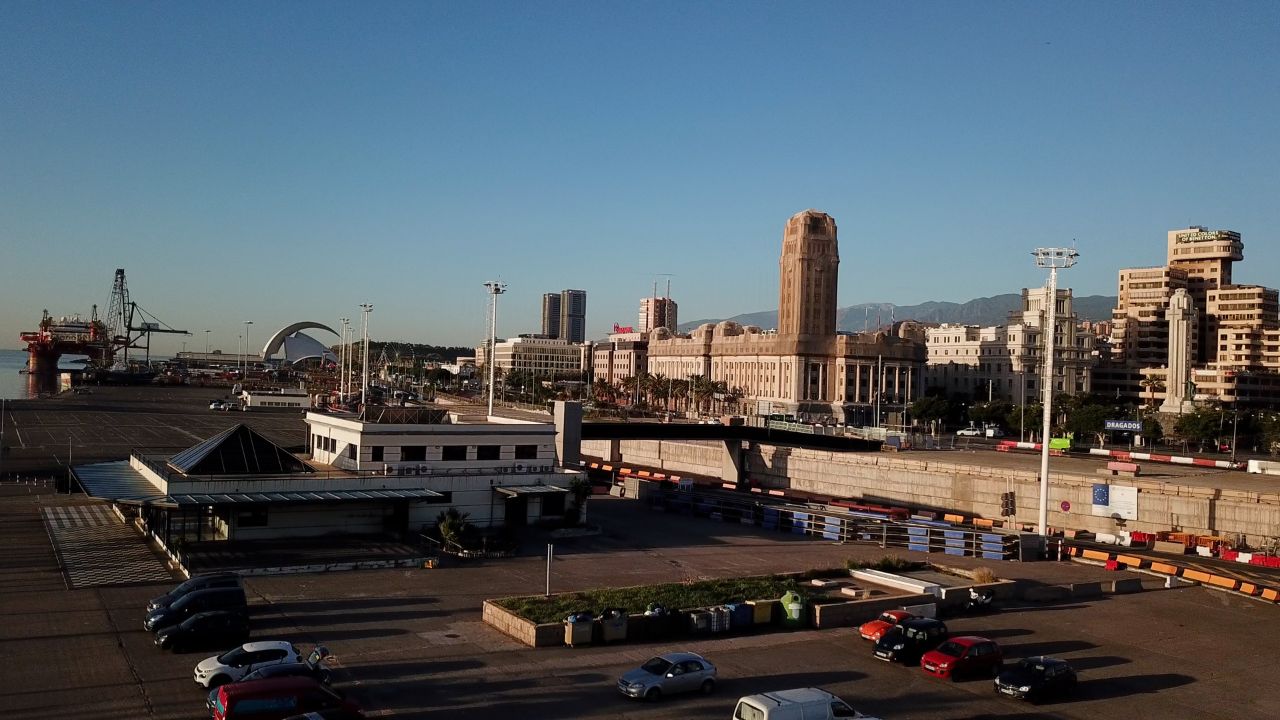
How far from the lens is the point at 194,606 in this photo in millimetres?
24375

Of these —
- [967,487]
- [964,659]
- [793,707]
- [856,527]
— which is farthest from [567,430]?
[793,707]

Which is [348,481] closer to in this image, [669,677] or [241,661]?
[241,661]

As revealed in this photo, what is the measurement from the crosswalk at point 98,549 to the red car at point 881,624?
69.0 ft

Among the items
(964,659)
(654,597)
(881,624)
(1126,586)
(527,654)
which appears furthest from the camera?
(1126,586)

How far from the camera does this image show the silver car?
69.2ft

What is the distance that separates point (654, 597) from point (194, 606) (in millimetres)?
12480

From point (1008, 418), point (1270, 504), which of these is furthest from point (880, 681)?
point (1008, 418)

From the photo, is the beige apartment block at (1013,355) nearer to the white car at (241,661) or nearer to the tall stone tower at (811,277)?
the tall stone tower at (811,277)

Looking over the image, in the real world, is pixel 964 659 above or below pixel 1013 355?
below

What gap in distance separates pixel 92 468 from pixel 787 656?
3464 cm

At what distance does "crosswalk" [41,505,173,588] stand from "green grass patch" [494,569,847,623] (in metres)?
12.2

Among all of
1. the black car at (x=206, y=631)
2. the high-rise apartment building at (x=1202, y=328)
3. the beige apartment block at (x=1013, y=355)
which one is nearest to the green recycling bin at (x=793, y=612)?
the black car at (x=206, y=631)

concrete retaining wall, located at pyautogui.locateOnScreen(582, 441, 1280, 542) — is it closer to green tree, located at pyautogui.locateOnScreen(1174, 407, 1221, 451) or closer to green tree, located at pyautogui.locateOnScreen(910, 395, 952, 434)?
green tree, located at pyautogui.locateOnScreen(1174, 407, 1221, 451)

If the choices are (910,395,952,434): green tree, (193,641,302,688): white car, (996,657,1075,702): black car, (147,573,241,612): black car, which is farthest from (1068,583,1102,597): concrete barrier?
(910,395,952,434): green tree
